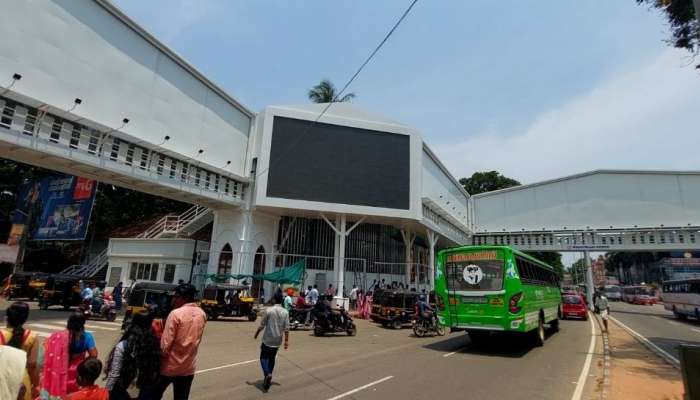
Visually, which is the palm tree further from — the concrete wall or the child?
the child

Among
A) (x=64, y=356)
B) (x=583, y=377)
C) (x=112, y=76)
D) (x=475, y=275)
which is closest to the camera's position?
(x=64, y=356)

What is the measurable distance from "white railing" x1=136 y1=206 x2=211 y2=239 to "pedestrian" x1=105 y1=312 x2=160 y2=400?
962 inches

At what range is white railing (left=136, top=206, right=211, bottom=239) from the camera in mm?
27125

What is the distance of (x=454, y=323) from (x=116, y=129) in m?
16.1

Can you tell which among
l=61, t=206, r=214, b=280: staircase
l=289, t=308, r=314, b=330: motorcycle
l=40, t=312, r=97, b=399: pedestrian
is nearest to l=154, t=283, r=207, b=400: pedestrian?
l=40, t=312, r=97, b=399: pedestrian

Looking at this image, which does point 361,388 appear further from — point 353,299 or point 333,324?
point 353,299

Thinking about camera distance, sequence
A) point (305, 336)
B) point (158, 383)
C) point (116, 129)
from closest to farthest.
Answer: point (158, 383)
point (305, 336)
point (116, 129)

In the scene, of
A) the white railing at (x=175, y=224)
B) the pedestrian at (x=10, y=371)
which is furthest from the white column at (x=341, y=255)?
the pedestrian at (x=10, y=371)

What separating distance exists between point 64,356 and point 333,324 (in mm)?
11194

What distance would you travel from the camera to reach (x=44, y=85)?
14.2 metres

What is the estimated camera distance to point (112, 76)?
16688mm

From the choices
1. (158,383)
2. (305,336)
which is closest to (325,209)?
(305,336)

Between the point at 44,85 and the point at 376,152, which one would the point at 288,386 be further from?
the point at 376,152

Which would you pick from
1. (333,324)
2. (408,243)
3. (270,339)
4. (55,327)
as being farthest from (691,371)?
(408,243)
